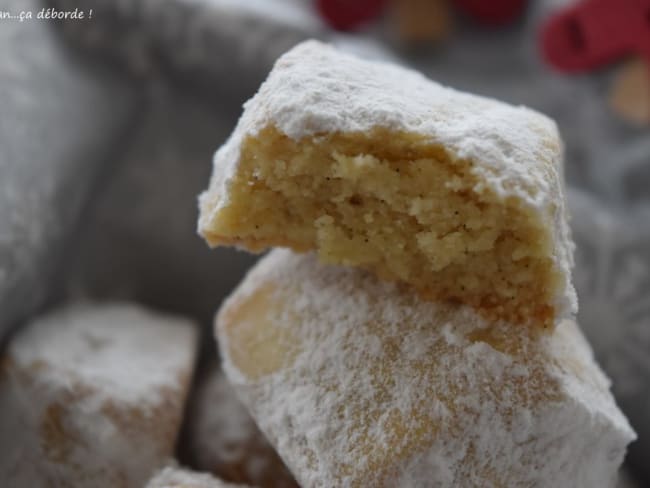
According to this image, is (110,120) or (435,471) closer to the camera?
(435,471)

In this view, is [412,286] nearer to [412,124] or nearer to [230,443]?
[412,124]

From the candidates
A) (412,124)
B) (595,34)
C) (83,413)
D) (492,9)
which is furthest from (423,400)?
(492,9)

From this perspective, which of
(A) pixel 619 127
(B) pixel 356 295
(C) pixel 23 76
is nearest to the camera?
(B) pixel 356 295

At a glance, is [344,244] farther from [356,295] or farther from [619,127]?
[619,127]

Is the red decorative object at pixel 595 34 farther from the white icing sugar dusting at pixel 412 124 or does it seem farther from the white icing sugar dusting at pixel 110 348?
the white icing sugar dusting at pixel 110 348

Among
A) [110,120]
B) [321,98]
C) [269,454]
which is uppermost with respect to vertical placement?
[321,98]

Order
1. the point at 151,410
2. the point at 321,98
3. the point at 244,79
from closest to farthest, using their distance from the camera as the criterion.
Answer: the point at 321,98 < the point at 151,410 < the point at 244,79

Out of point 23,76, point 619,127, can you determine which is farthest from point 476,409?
point 619,127
